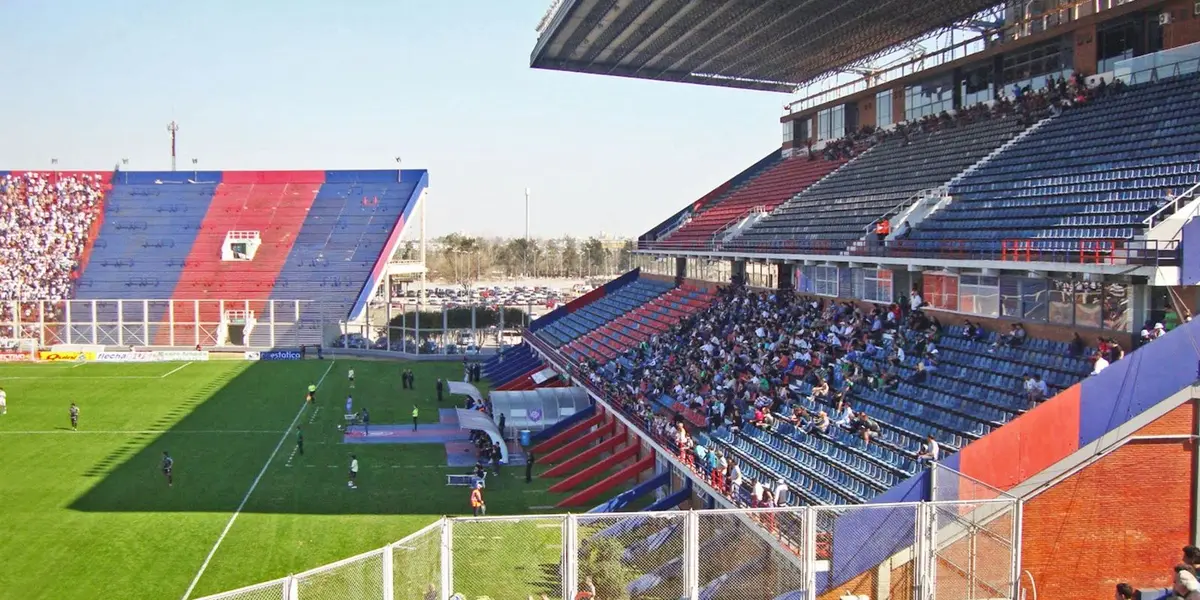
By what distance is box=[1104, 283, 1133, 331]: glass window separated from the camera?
15477 millimetres

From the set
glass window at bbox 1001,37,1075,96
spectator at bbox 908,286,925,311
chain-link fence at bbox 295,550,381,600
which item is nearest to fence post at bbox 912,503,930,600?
chain-link fence at bbox 295,550,381,600

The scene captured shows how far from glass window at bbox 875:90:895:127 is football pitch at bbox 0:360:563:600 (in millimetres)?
18658

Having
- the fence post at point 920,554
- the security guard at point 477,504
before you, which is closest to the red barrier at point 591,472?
the security guard at point 477,504

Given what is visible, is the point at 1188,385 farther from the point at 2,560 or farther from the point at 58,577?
the point at 2,560

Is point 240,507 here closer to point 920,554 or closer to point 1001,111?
point 920,554

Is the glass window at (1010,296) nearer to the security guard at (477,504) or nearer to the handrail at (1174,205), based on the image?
the handrail at (1174,205)

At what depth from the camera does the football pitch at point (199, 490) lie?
18.3m

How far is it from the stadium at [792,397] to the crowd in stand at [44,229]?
27.9 ft

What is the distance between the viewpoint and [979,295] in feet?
62.8

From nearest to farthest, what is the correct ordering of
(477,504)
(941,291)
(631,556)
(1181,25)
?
(631,556) < (941,291) < (477,504) < (1181,25)

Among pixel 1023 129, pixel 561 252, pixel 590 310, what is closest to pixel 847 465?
pixel 1023 129

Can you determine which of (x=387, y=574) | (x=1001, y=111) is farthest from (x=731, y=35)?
(x=387, y=574)

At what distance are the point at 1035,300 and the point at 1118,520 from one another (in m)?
5.18

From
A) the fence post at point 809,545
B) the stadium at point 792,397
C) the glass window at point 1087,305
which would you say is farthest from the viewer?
the glass window at point 1087,305
